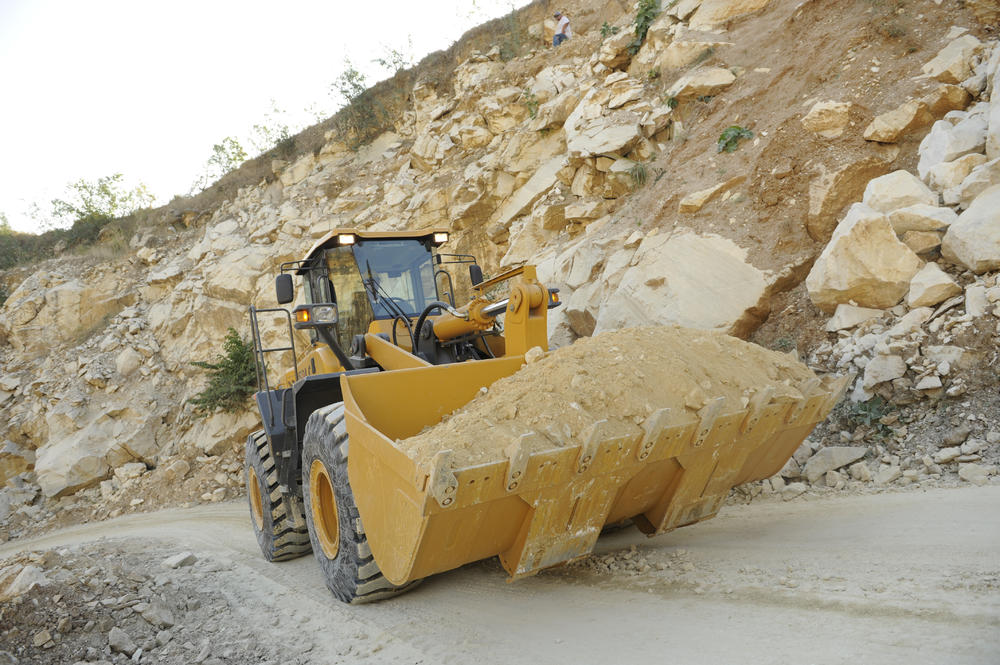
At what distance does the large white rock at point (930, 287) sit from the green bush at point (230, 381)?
12045 mm

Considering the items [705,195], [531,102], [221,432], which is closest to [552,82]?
[531,102]

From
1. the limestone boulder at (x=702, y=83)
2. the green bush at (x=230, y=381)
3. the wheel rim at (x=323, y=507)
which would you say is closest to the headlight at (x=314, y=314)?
the wheel rim at (x=323, y=507)

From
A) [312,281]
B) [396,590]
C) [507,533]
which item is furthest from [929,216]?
[312,281]

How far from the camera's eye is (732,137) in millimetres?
8516

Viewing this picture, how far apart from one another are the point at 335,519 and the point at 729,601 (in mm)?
2568

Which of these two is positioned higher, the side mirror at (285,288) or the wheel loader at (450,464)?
the side mirror at (285,288)

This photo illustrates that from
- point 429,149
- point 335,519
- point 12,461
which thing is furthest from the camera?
point 429,149

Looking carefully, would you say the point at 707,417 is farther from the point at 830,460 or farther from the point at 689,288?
the point at 689,288

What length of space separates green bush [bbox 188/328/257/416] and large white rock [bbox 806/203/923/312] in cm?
1137

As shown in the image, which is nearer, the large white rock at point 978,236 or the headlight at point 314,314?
the large white rock at point 978,236

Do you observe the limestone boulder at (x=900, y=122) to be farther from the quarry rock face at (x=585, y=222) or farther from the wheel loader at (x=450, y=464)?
the wheel loader at (x=450, y=464)

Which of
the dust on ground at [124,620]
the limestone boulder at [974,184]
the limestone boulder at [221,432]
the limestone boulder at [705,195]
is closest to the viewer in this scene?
the dust on ground at [124,620]

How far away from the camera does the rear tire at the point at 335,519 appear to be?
3.58m

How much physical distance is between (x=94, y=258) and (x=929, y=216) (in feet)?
74.5
